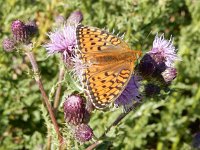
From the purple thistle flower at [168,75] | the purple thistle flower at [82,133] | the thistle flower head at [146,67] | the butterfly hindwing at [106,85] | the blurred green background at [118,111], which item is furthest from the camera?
the blurred green background at [118,111]

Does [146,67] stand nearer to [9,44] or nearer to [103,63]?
[103,63]

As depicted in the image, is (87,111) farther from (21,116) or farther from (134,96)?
(21,116)

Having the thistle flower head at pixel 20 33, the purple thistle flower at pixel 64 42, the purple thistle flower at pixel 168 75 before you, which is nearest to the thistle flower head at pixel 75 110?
the purple thistle flower at pixel 64 42

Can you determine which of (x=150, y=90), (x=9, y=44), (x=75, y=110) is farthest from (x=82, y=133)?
(x=9, y=44)

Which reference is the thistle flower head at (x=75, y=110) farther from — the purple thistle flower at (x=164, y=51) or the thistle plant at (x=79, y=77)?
the purple thistle flower at (x=164, y=51)

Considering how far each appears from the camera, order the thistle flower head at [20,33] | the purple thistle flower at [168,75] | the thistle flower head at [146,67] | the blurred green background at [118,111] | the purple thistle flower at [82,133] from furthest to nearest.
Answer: the blurred green background at [118,111] < the thistle flower head at [20,33] < the purple thistle flower at [168,75] < the thistle flower head at [146,67] < the purple thistle flower at [82,133]

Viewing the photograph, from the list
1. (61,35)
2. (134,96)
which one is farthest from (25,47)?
(134,96)

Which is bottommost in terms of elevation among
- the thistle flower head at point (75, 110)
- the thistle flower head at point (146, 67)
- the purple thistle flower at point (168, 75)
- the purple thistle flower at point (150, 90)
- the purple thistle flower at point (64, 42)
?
the thistle flower head at point (75, 110)
